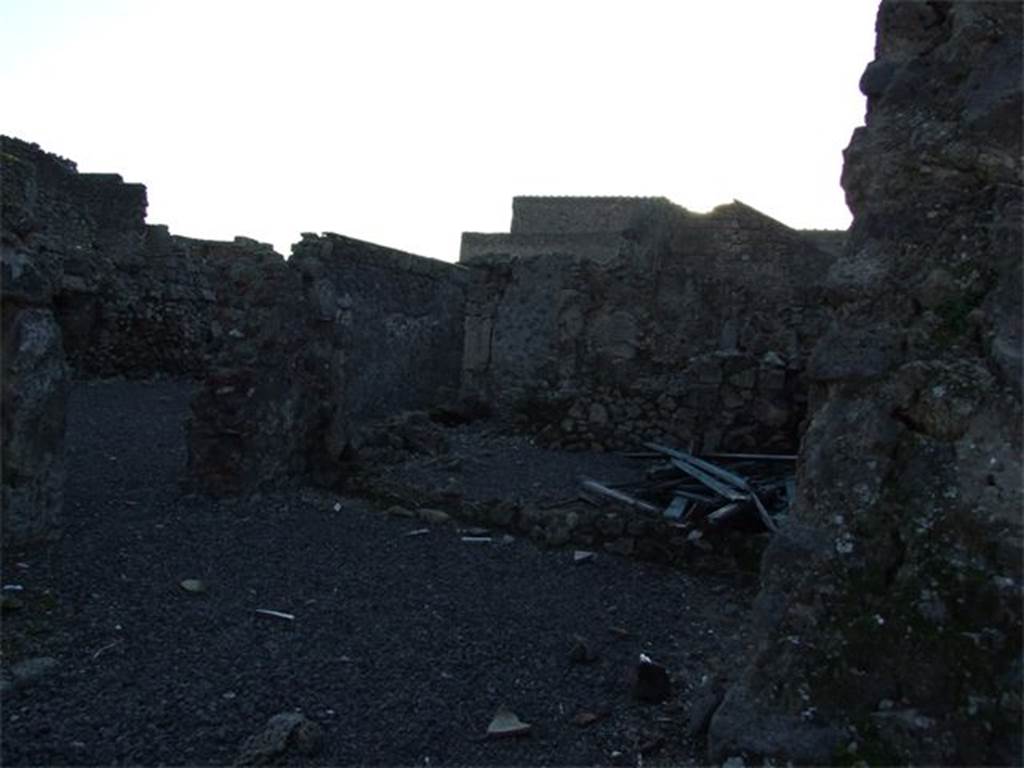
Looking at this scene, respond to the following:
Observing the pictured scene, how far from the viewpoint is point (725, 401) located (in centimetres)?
1019

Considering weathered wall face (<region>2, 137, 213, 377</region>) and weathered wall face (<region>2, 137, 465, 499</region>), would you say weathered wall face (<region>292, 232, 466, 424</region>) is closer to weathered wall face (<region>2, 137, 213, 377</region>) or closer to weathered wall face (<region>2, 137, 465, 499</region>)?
weathered wall face (<region>2, 137, 465, 499</region>)

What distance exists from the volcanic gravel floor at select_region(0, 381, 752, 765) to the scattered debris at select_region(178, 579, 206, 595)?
0.04 metres

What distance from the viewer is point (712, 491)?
7.65 m

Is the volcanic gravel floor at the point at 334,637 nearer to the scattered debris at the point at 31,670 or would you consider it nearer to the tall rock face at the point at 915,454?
the scattered debris at the point at 31,670

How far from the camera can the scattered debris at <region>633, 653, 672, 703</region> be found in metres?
3.80

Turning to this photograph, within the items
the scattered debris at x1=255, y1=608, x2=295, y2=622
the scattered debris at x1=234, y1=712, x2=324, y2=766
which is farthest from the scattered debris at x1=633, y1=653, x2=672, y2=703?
the scattered debris at x1=255, y1=608, x2=295, y2=622

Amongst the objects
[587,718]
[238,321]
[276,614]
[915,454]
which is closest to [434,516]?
[238,321]

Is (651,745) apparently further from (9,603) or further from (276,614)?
(9,603)

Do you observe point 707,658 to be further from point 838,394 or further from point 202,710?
point 202,710

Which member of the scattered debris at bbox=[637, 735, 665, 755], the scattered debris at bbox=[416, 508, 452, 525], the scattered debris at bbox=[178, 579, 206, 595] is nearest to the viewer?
the scattered debris at bbox=[637, 735, 665, 755]

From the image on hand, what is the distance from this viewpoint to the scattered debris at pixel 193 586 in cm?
488

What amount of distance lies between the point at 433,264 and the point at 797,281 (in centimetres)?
930

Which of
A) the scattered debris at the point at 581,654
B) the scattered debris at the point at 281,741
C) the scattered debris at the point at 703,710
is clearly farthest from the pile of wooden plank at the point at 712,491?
the scattered debris at the point at 281,741

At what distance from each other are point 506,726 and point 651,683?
73 centimetres
